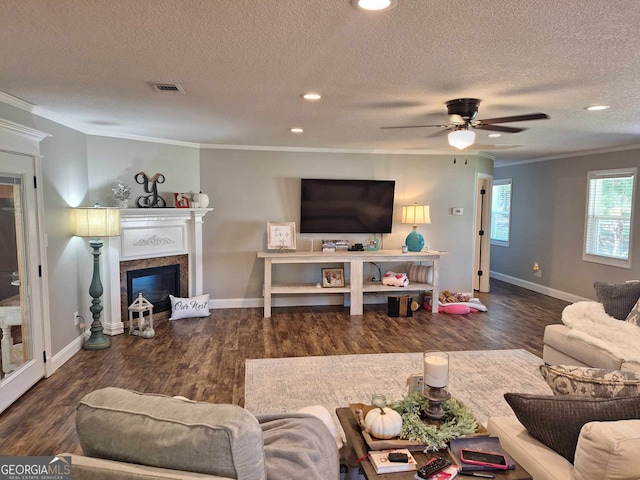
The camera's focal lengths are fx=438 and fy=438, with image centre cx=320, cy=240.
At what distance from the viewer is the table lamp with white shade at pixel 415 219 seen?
21.0ft

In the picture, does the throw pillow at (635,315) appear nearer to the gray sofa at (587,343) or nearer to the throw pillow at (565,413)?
the gray sofa at (587,343)

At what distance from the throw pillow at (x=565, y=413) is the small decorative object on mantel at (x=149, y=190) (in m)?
4.94

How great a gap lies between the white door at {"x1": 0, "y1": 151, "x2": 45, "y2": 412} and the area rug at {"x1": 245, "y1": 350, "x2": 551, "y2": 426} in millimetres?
1761

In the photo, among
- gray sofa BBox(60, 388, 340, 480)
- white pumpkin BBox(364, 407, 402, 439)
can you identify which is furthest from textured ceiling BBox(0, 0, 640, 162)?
white pumpkin BBox(364, 407, 402, 439)

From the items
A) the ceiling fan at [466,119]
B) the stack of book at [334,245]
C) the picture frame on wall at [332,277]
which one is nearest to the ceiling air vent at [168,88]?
the ceiling fan at [466,119]

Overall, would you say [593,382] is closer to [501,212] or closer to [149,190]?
[149,190]

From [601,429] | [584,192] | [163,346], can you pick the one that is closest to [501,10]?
[601,429]

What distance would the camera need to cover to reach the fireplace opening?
213 inches

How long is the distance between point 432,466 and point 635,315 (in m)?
2.93

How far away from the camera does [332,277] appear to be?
6332 millimetres

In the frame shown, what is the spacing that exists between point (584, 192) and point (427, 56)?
18.3 ft

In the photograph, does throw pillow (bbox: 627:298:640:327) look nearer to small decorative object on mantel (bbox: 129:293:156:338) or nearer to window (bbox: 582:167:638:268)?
window (bbox: 582:167:638:268)

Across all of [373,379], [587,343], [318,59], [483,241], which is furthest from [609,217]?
[318,59]

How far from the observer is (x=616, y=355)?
3.21m
